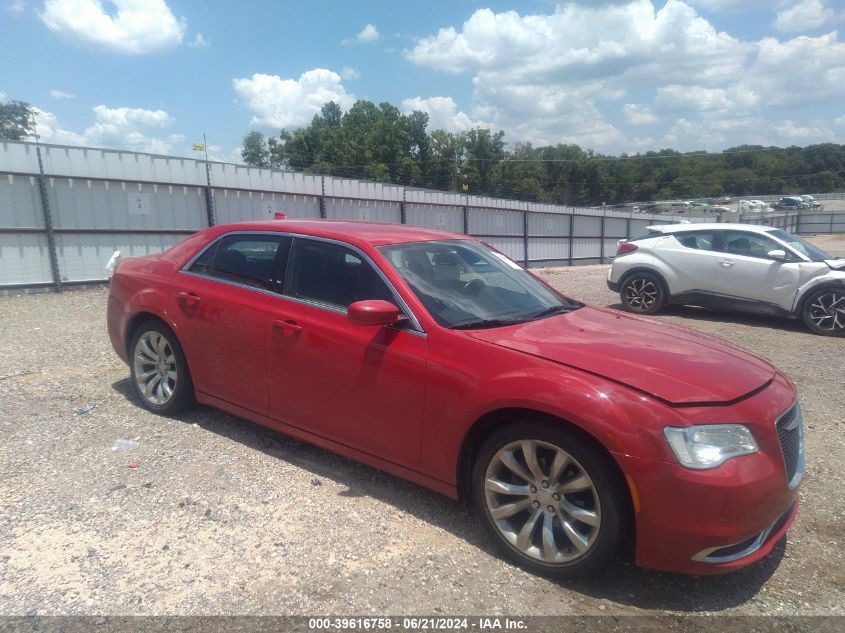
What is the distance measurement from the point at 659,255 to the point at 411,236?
7.55 metres

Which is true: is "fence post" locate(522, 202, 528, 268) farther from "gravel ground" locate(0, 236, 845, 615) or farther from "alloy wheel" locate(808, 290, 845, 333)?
"gravel ground" locate(0, 236, 845, 615)

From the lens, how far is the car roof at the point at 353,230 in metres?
3.82

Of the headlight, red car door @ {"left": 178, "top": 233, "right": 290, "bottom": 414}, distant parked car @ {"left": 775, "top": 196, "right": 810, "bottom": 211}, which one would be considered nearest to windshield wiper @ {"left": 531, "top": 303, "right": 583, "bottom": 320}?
the headlight

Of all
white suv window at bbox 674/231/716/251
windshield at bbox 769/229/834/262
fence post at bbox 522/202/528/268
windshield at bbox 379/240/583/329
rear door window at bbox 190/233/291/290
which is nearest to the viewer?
windshield at bbox 379/240/583/329

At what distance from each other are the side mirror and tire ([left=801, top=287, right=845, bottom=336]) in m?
Answer: 8.22

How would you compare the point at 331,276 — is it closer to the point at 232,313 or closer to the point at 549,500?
the point at 232,313

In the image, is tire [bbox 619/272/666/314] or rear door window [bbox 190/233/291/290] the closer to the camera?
rear door window [bbox 190/233/291/290]

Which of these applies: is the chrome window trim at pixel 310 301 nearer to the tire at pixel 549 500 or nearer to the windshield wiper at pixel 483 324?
the windshield wiper at pixel 483 324

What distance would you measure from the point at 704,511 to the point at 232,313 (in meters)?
3.04

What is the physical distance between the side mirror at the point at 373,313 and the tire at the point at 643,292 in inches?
320

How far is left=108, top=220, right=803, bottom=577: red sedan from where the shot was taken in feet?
8.31

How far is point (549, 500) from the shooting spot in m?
2.79

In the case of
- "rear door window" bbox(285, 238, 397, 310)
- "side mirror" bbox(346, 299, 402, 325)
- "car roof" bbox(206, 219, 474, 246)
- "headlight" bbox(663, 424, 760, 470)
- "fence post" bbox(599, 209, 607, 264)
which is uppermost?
"car roof" bbox(206, 219, 474, 246)

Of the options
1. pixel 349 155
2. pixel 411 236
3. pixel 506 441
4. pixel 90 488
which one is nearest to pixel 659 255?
pixel 411 236
